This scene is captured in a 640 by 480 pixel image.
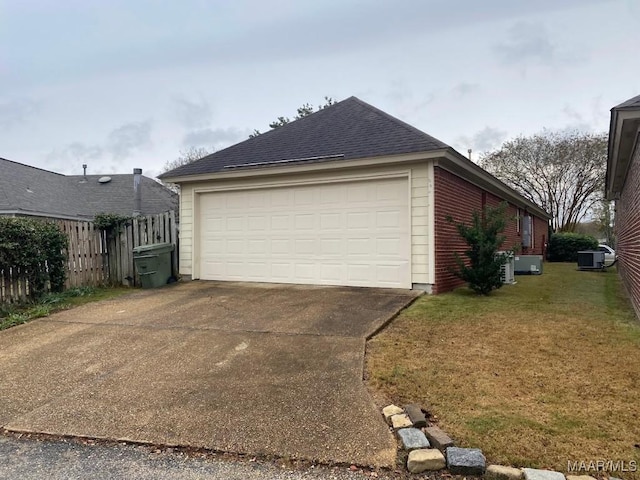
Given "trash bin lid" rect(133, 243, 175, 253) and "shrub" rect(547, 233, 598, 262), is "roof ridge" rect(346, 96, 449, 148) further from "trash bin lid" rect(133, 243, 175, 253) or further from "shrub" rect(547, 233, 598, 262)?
"shrub" rect(547, 233, 598, 262)

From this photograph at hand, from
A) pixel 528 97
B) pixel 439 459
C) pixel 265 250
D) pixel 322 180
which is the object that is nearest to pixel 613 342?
pixel 439 459

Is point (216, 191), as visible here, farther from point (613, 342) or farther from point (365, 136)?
point (613, 342)

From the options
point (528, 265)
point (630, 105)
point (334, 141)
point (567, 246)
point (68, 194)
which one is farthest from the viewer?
point (567, 246)

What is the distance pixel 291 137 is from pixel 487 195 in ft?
19.7

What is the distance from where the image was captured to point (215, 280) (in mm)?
10273

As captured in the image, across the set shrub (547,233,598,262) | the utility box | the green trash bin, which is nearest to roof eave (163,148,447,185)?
the green trash bin

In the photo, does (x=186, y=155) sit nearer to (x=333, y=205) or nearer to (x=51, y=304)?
(x=333, y=205)

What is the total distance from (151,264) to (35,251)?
2.37m

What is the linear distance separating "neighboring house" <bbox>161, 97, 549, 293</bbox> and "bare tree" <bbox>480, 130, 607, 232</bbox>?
21157 mm

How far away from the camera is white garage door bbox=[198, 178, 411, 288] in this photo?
853 cm

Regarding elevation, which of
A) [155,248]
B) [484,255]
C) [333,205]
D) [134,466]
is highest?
Result: [333,205]

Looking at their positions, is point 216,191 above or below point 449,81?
below

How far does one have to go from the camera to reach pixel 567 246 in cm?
2506

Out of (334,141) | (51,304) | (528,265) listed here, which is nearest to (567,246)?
(528,265)
